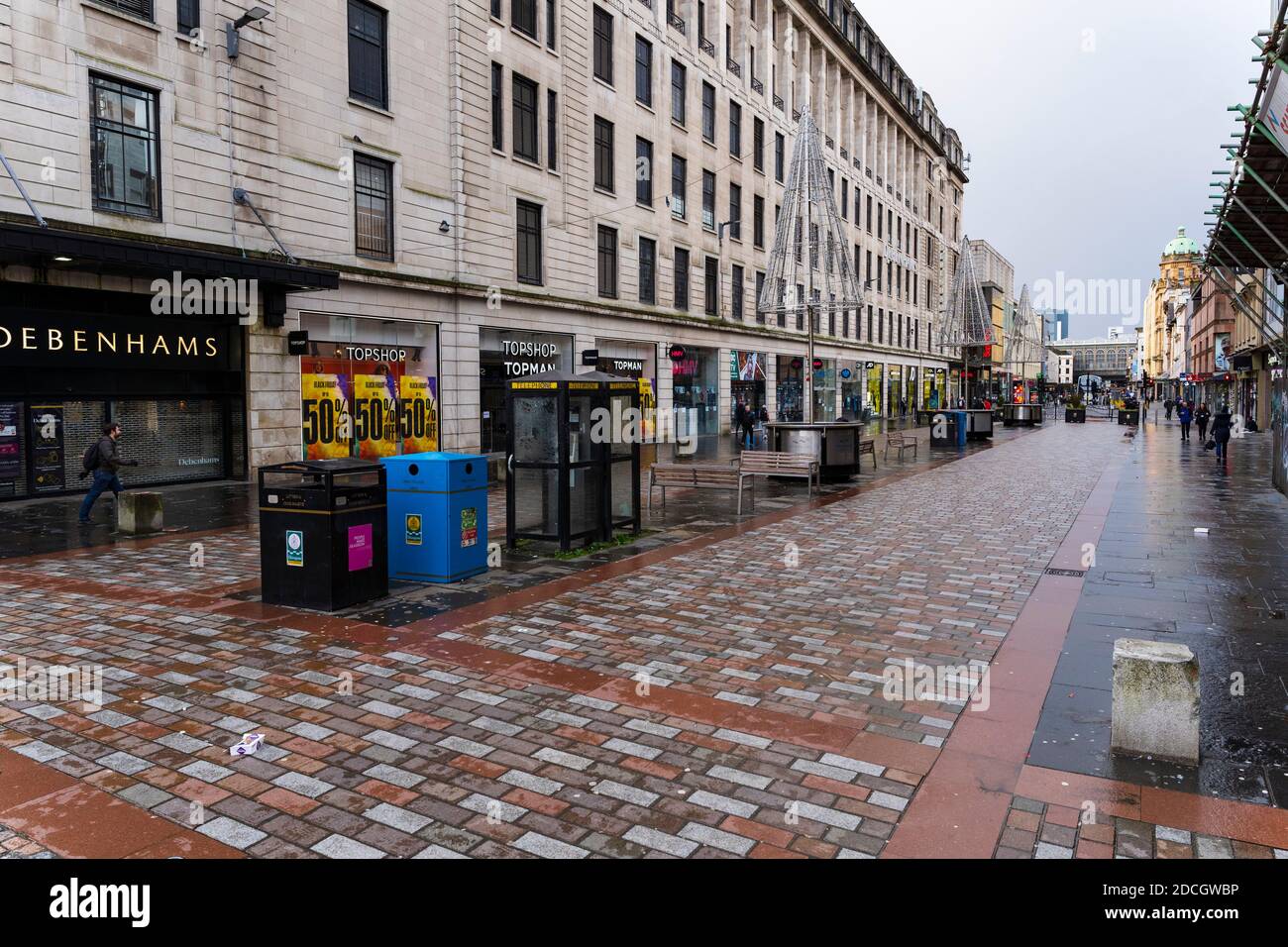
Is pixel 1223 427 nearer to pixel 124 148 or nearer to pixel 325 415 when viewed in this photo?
pixel 325 415

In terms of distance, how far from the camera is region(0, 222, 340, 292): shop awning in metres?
14.0

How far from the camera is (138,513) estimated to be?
12.5 meters

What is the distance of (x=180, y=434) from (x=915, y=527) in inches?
580

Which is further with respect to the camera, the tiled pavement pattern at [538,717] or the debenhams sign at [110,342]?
A: the debenhams sign at [110,342]

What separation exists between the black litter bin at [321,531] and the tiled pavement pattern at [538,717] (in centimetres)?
51

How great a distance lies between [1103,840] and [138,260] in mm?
16466

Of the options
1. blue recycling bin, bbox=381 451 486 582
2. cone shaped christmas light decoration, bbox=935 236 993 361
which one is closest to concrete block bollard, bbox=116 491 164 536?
blue recycling bin, bbox=381 451 486 582

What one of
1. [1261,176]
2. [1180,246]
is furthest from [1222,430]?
[1180,246]

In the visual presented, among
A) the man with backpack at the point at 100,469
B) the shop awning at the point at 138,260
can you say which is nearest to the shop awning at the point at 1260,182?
the man with backpack at the point at 100,469

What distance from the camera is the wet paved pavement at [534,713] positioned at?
4141 millimetres

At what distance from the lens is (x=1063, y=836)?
4.00m

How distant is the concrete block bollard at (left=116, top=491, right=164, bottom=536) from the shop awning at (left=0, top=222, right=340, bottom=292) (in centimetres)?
449

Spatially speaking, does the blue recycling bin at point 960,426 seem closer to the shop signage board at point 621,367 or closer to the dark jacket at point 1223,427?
the dark jacket at point 1223,427

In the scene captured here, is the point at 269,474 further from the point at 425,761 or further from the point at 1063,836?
the point at 1063,836
